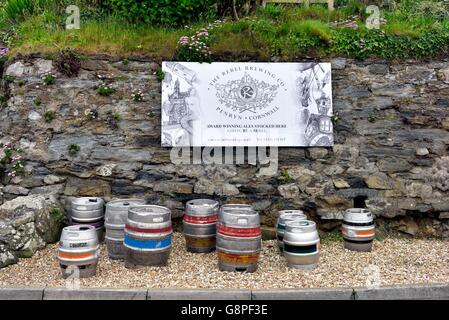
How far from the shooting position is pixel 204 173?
6.28 meters

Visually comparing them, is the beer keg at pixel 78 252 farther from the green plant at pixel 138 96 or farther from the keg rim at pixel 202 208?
the green plant at pixel 138 96

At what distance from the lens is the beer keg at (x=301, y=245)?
4984 mm

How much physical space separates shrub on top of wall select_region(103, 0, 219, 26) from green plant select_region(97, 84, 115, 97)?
131cm

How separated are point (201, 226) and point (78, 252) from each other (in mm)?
1465

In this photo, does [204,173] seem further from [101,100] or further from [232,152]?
[101,100]

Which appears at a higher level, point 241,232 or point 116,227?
point 241,232

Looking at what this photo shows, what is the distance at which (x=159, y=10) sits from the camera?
6793 millimetres

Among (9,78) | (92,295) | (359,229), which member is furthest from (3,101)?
(359,229)

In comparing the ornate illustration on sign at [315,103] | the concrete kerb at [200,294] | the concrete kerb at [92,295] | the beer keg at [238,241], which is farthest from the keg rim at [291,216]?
the concrete kerb at [92,295]

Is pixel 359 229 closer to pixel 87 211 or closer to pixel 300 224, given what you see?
pixel 300 224

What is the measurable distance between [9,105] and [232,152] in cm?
330

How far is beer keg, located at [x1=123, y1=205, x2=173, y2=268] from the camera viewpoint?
488 centimetres

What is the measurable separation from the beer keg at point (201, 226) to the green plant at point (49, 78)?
2720mm

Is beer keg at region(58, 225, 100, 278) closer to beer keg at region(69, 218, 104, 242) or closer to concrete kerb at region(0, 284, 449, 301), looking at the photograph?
concrete kerb at region(0, 284, 449, 301)
